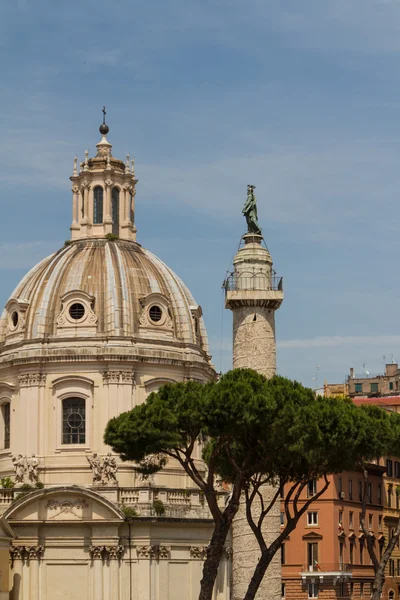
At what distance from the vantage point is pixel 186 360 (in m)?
88.2

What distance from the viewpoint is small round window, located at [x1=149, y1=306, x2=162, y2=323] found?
8869 centimetres

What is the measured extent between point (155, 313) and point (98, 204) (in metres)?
8.23

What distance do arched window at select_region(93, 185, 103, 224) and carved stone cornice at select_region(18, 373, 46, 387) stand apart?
10.8 metres

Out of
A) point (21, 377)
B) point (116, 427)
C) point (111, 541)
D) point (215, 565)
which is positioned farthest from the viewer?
point (21, 377)

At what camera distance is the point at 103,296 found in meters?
87.4

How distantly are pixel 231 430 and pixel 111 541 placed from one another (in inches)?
931

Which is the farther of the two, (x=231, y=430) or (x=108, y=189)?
(x=108, y=189)

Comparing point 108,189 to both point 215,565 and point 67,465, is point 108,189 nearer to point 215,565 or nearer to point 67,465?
point 67,465

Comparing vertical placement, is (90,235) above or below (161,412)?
above

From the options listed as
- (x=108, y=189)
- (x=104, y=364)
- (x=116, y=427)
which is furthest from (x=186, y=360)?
(x=116, y=427)

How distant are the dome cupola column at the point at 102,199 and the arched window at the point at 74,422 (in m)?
11.0

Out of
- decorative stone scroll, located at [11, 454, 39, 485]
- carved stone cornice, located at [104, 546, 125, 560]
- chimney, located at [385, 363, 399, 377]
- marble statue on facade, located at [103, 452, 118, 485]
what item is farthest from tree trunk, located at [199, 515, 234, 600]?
chimney, located at [385, 363, 399, 377]

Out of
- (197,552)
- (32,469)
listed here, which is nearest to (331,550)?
(197,552)

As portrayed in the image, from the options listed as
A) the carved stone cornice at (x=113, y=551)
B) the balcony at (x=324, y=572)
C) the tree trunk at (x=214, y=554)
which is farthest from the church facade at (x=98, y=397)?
the tree trunk at (x=214, y=554)
